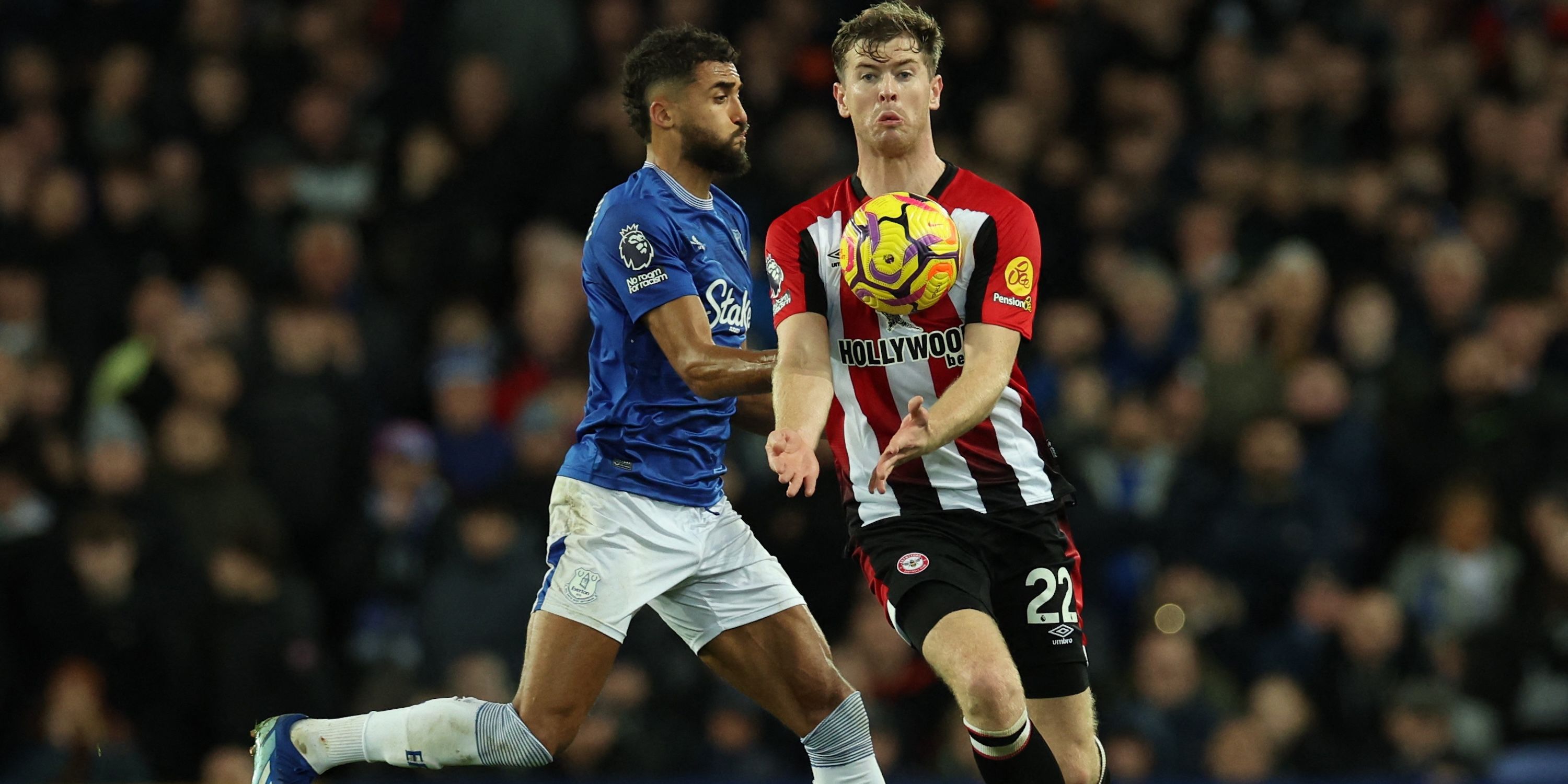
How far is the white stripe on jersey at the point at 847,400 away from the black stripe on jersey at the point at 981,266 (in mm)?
398

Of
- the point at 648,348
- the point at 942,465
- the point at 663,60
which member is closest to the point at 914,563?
the point at 942,465

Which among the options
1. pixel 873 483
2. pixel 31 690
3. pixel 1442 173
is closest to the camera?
pixel 873 483

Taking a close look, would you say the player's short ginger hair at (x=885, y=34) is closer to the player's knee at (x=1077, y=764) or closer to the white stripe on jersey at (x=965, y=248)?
the white stripe on jersey at (x=965, y=248)

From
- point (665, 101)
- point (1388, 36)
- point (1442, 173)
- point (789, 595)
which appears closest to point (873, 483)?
point (789, 595)

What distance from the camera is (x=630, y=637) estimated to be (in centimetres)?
909

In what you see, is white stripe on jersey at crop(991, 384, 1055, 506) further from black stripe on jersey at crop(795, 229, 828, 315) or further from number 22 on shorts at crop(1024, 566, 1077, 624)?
black stripe on jersey at crop(795, 229, 828, 315)

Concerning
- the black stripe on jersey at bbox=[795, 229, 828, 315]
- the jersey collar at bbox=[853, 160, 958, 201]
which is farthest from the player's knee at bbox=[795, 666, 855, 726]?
the jersey collar at bbox=[853, 160, 958, 201]

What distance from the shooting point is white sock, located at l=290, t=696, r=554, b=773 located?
560cm

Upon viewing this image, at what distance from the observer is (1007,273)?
543 centimetres

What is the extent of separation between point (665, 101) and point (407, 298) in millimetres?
4828

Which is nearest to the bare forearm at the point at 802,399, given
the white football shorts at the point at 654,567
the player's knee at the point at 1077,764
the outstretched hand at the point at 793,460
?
the outstretched hand at the point at 793,460

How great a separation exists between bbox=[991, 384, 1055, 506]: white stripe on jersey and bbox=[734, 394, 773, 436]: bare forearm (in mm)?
812

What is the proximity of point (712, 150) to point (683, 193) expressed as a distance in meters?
0.17

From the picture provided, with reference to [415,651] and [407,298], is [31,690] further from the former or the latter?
[407,298]
